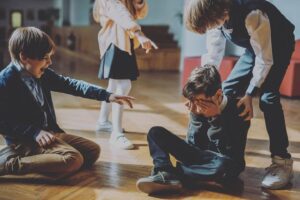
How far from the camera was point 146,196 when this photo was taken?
1579mm

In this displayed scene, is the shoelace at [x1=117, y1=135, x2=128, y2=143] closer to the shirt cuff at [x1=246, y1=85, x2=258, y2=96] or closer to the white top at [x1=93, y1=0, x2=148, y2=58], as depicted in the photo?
the white top at [x1=93, y1=0, x2=148, y2=58]

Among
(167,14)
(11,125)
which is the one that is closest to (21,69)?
(11,125)

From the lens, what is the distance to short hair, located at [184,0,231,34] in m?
1.46

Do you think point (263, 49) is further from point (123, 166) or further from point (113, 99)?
→ point (123, 166)

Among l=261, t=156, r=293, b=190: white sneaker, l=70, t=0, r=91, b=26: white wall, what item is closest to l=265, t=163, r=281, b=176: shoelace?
l=261, t=156, r=293, b=190: white sneaker

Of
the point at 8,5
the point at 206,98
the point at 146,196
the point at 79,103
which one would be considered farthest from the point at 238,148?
the point at 8,5

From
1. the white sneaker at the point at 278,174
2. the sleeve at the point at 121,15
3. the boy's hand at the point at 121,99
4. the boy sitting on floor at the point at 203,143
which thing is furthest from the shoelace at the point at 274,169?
the sleeve at the point at 121,15

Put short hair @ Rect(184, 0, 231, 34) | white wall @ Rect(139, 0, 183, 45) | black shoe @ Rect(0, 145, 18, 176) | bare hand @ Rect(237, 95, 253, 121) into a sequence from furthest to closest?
white wall @ Rect(139, 0, 183, 45) < black shoe @ Rect(0, 145, 18, 176) < bare hand @ Rect(237, 95, 253, 121) < short hair @ Rect(184, 0, 231, 34)

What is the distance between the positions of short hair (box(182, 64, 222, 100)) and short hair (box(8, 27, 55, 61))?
0.53 metres

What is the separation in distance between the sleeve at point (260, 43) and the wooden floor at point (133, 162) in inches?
15.4

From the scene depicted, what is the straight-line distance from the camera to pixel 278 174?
1.72 metres

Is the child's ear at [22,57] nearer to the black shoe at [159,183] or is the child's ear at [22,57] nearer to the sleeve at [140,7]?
the black shoe at [159,183]

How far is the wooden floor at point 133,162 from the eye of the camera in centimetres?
160

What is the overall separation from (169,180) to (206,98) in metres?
0.31
